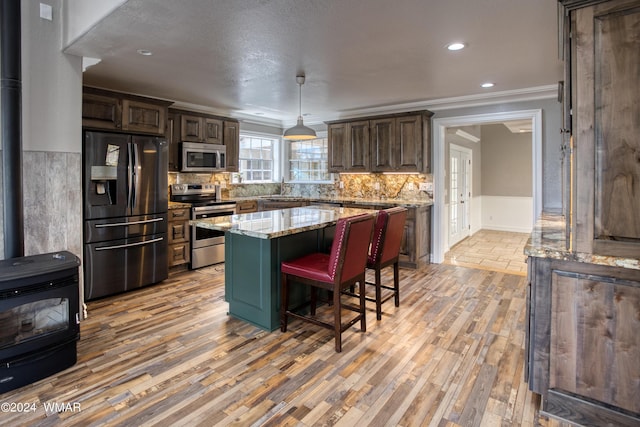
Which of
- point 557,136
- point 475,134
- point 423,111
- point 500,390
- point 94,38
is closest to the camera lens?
point 500,390

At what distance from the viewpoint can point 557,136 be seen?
4613 millimetres

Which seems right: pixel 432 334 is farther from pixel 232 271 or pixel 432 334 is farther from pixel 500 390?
pixel 232 271

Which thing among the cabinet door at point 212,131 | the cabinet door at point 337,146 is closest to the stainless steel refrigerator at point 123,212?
the cabinet door at point 212,131

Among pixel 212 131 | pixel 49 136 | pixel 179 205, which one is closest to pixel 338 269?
pixel 49 136

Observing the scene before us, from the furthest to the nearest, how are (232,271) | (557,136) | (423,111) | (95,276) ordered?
1. (423,111)
2. (557,136)
3. (95,276)
4. (232,271)

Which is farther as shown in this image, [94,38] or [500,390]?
[94,38]

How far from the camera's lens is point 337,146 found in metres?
6.20

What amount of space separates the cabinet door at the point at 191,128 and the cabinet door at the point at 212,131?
3.5 inches

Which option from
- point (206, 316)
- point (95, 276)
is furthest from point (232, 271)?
point (95, 276)

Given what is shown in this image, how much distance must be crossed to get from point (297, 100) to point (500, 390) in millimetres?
4399

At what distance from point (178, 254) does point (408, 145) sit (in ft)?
12.0

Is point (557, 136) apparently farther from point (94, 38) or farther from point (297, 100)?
point (94, 38)

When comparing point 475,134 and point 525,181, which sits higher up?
point 475,134

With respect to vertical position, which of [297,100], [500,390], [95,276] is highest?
[297,100]
